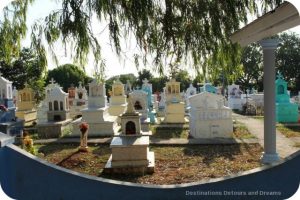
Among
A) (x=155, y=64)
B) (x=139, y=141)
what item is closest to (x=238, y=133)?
(x=139, y=141)

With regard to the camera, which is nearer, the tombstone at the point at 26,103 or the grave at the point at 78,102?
the tombstone at the point at 26,103

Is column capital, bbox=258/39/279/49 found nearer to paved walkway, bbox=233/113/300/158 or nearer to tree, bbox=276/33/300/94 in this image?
paved walkway, bbox=233/113/300/158

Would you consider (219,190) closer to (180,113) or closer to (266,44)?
(266,44)

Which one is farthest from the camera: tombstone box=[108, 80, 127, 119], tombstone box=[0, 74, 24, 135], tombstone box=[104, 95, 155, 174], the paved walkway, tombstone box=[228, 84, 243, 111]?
tombstone box=[228, 84, 243, 111]

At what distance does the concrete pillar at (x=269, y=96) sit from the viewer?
21.0 ft

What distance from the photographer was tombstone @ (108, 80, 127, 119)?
701 inches

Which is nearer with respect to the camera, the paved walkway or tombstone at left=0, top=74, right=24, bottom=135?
the paved walkway

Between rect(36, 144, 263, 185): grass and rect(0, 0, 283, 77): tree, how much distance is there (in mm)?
3069

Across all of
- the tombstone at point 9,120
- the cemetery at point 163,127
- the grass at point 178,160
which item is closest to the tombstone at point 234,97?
the cemetery at point 163,127

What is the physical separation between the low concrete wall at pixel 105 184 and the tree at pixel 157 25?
71.6 inches

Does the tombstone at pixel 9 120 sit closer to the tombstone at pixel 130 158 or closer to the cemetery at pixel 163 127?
the cemetery at pixel 163 127

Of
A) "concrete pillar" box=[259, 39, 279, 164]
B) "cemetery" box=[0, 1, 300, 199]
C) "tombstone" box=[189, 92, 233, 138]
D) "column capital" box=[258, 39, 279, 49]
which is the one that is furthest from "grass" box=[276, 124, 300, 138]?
"column capital" box=[258, 39, 279, 49]

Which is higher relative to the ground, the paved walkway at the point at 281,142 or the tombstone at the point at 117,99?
the tombstone at the point at 117,99

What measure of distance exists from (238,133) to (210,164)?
4.87 meters
